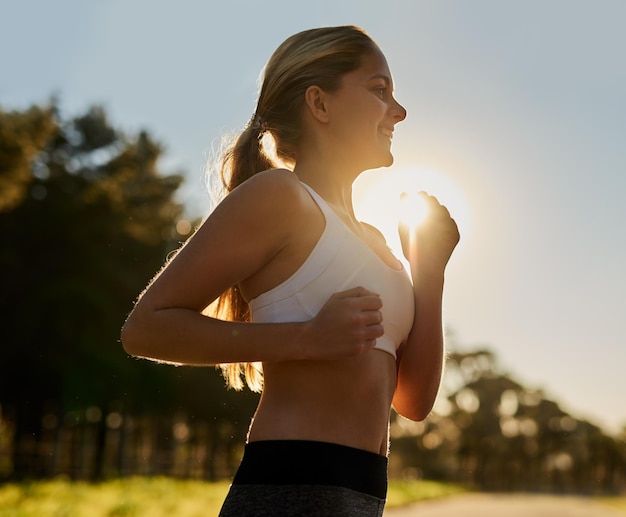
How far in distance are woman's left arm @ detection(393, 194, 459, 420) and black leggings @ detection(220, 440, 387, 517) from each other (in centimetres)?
43

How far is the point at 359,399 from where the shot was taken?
2.01 meters

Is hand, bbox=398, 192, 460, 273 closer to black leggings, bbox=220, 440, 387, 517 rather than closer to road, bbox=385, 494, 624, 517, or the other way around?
black leggings, bbox=220, 440, 387, 517

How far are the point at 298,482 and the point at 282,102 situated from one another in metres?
0.98

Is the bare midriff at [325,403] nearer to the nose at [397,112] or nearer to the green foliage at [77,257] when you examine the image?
the nose at [397,112]

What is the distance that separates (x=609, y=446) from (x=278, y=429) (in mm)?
88319

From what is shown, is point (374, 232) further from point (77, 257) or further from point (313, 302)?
point (77, 257)

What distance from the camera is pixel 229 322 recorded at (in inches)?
75.4

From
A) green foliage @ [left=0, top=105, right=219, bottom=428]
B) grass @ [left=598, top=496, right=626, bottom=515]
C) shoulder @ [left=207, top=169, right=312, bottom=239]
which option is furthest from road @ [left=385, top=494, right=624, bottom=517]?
shoulder @ [left=207, top=169, right=312, bottom=239]

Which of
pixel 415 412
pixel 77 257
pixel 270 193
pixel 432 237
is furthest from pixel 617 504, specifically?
pixel 270 193

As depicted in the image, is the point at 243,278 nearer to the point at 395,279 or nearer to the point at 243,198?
the point at 243,198

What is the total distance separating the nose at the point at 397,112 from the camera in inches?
91.9

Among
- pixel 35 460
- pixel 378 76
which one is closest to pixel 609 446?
pixel 35 460

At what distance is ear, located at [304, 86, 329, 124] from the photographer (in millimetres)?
2303

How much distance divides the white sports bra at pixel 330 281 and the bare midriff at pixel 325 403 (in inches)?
4.0
